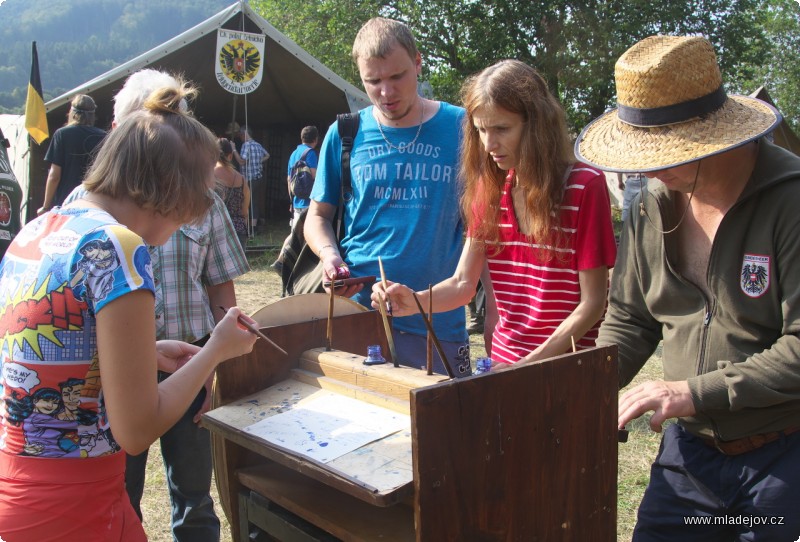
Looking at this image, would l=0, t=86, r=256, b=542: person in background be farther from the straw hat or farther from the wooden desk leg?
the straw hat

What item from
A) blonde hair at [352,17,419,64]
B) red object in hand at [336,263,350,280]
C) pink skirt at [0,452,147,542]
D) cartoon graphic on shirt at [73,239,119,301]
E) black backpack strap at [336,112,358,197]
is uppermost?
blonde hair at [352,17,419,64]

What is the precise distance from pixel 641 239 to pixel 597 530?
2.27ft

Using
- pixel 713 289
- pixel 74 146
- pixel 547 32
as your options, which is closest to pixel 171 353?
pixel 713 289

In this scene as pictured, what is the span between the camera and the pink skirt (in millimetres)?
1309

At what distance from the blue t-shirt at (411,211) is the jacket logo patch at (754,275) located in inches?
43.5

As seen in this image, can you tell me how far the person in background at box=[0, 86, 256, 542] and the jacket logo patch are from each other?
3.70 feet

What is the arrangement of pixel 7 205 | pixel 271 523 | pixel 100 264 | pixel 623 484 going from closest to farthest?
pixel 100 264 < pixel 271 523 < pixel 623 484 < pixel 7 205

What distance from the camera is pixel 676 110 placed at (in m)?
1.52

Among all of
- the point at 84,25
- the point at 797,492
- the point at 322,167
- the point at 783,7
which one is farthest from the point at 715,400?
the point at 84,25

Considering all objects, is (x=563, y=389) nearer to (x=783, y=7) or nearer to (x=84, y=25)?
(x=783, y=7)

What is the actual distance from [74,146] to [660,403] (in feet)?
17.4

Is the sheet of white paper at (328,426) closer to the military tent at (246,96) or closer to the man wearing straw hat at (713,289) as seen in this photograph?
the man wearing straw hat at (713,289)

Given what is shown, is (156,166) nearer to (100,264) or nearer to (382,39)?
(100,264)

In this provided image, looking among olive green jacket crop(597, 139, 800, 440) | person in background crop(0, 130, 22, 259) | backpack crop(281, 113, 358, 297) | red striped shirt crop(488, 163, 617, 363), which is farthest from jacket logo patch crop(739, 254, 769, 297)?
person in background crop(0, 130, 22, 259)
